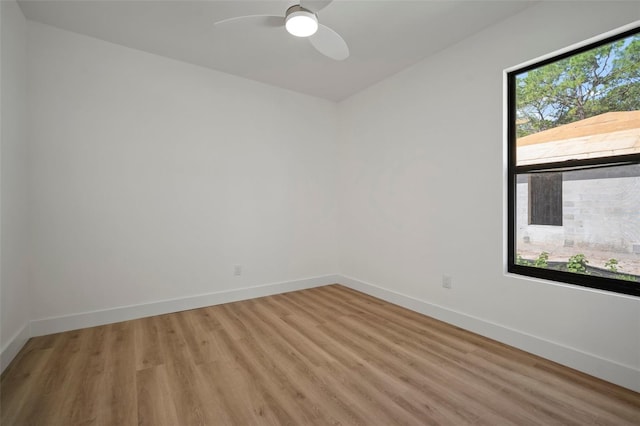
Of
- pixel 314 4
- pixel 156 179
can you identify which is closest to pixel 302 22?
pixel 314 4

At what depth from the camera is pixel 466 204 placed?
2.79 meters

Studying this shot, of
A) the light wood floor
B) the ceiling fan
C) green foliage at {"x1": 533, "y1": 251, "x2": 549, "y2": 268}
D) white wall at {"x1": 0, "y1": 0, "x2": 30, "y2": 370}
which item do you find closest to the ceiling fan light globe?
the ceiling fan

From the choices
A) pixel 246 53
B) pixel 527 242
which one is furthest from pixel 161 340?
pixel 527 242

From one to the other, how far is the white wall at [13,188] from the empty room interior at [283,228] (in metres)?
0.03

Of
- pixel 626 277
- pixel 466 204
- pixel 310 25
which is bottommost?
pixel 626 277

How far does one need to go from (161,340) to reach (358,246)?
8.44ft

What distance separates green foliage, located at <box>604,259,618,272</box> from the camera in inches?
80.5

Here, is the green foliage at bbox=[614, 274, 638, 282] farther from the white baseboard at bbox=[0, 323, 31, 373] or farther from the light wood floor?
the white baseboard at bbox=[0, 323, 31, 373]

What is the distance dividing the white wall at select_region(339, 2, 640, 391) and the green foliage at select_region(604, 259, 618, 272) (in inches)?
8.1

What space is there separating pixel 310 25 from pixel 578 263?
8.48 feet

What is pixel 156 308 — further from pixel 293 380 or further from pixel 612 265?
pixel 612 265

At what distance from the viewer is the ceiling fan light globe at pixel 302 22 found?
1895 mm

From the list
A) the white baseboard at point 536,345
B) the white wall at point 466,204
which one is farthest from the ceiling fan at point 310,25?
the white baseboard at point 536,345

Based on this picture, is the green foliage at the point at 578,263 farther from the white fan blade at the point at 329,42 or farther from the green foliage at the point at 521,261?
the white fan blade at the point at 329,42
